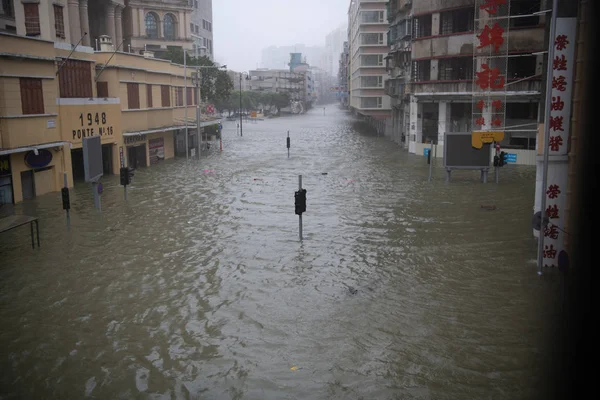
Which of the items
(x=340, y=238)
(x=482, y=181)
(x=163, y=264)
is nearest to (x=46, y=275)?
(x=163, y=264)

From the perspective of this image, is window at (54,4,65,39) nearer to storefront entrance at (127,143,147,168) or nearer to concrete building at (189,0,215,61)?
storefront entrance at (127,143,147,168)

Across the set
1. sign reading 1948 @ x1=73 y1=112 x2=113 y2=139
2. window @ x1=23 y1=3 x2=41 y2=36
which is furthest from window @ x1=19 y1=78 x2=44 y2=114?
window @ x1=23 y1=3 x2=41 y2=36

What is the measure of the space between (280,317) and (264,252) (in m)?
5.87

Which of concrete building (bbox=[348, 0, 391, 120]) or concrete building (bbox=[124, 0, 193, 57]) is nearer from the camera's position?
concrete building (bbox=[124, 0, 193, 57])

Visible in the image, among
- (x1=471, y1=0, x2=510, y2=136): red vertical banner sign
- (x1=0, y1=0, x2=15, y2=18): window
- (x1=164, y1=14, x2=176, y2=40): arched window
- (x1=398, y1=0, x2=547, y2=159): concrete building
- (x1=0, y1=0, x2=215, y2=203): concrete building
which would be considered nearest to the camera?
(x1=0, y1=0, x2=215, y2=203): concrete building

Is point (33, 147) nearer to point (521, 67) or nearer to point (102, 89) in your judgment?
point (102, 89)

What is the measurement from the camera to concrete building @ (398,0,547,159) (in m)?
41.6

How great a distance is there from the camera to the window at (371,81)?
8462 cm

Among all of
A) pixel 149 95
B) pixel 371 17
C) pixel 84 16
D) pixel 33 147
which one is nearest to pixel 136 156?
pixel 149 95

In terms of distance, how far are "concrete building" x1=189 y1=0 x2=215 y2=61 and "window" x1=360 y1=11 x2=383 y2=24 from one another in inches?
1607

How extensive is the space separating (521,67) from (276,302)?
35873 mm

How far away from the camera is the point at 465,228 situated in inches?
879

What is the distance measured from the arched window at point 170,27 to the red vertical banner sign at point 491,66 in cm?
4744

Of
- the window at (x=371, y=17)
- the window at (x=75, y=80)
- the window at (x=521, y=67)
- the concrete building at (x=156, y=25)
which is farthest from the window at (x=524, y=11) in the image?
the concrete building at (x=156, y=25)
